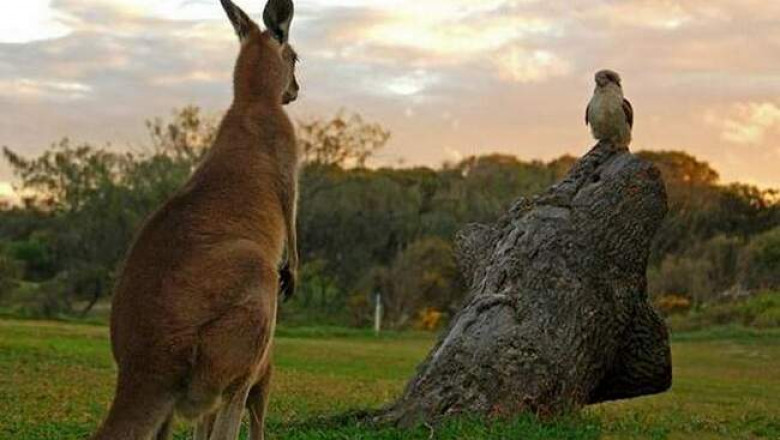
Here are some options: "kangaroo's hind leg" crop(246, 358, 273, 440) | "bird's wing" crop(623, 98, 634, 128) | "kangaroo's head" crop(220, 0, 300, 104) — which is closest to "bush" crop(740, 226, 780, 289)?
"bird's wing" crop(623, 98, 634, 128)

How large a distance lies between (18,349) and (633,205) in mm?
16367

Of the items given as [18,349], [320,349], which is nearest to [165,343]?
[18,349]

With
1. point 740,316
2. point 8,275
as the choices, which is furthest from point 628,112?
point 8,275

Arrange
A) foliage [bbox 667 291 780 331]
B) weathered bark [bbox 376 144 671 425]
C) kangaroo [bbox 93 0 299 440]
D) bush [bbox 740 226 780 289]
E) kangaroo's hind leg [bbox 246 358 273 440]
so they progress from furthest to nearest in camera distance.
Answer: bush [bbox 740 226 780 289]
foliage [bbox 667 291 780 331]
weathered bark [bbox 376 144 671 425]
kangaroo's hind leg [bbox 246 358 273 440]
kangaroo [bbox 93 0 299 440]

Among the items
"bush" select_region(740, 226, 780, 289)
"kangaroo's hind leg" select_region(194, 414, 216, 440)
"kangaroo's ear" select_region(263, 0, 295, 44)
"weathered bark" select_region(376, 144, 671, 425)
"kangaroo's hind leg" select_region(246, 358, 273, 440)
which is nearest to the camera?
"kangaroo's hind leg" select_region(194, 414, 216, 440)

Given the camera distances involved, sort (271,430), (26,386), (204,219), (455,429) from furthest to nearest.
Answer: (26,386) < (271,430) < (455,429) < (204,219)

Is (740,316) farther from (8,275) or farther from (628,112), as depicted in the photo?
(628,112)

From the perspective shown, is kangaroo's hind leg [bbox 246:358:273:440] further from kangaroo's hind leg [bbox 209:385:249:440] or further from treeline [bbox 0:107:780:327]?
treeline [bbox 0:107:780:327]

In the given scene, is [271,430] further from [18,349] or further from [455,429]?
[18,349]

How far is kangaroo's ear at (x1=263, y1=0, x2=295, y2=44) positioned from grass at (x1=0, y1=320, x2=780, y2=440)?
349 cm

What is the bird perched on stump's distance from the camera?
1266 centimetres

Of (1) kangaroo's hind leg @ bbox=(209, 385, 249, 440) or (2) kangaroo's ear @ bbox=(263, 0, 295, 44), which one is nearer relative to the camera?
(1) kangaroo's hind leg @ bbox=(209, 385, 249, 440)

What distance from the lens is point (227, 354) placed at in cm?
644

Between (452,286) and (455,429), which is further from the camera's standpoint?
(452,286)
